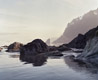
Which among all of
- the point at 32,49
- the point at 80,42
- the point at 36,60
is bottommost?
the point at 36,60

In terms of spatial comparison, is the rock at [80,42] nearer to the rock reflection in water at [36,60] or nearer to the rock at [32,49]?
the rock at [32,49]

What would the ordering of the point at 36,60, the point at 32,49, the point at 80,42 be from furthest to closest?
the point at 80,42 → the point at 32,49 → the point at 36,60

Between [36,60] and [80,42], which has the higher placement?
[80,42]

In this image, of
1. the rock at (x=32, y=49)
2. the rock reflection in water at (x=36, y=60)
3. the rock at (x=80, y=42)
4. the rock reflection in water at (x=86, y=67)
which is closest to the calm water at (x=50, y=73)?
the rock reflection in water at (x=86, y=67)

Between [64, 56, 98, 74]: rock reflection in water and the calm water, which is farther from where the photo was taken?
[64, 56, 98, 74]: rock reflection in water

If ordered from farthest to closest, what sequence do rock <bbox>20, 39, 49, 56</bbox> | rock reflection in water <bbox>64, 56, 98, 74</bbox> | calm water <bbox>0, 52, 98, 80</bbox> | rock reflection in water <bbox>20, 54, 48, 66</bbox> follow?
rock <bbox>20, 39, 49, 56</bbox> < rock reflection in water <bbox>20, 54, 48, 66</bbox> < rock reflection in water <bbox>64, 56, 98, 74</bbox> < calm water <bbox>0, 52, 98, 80</bbox>

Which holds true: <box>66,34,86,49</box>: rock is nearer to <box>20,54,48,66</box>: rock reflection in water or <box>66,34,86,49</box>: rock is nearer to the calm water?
<box>20,54,48,66</box>: rock reflection in water

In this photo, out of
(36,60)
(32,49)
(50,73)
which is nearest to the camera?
(50,73)

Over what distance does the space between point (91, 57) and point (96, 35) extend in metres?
7.63

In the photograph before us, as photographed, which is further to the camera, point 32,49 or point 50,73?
point 32,49

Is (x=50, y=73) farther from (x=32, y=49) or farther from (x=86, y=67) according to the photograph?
(x=32, y=49)

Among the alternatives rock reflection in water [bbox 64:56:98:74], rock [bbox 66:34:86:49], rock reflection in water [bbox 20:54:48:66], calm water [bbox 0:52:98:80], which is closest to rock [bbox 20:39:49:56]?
rock reflection in water [bbox 20:54:48:66]

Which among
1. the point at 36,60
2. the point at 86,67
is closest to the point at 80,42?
the point at 36,60

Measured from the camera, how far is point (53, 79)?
65.7ft
